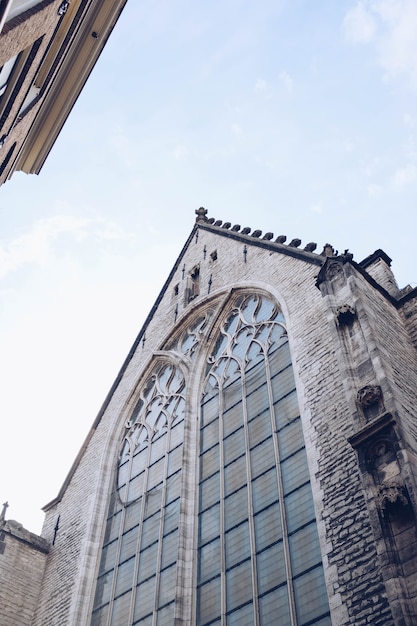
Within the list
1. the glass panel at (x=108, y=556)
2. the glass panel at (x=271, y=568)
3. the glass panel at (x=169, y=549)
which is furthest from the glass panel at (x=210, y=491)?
the glass panel at (x=108, y=556)

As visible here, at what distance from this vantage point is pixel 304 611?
7.51m

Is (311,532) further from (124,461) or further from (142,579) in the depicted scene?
(124,461)

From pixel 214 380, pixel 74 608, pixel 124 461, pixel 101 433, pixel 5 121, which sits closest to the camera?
pixel 5 121

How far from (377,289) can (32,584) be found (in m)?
8.80

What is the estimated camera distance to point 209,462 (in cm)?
1102

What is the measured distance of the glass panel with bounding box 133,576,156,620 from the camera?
9.97 meters

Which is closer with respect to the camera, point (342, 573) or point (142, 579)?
point (342, 573)

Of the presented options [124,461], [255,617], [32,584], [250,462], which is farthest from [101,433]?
[255,617]

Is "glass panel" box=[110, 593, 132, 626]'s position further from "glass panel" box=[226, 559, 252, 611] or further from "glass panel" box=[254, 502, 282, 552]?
"glass panel" box=[254, 502, 282, 552]

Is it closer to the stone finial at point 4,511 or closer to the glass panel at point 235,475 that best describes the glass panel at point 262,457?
the glass panel at point 235,475

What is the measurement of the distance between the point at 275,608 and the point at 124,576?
398 centimetres

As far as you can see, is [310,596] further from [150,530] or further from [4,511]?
[4,511]

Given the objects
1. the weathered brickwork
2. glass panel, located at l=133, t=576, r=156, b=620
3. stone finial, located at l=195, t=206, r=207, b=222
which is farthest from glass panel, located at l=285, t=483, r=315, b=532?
stone finial, located at l=195, t=206, r=207, b=222

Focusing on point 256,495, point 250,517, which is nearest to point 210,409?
point 256,495
